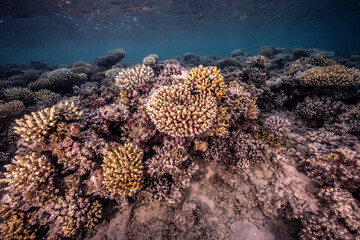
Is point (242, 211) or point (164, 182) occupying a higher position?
point (164, 182)

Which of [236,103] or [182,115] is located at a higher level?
[182,115]

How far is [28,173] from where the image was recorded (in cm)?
335

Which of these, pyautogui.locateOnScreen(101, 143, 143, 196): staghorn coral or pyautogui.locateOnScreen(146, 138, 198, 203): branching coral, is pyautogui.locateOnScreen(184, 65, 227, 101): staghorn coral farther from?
pyautogui.locateOnScreen(101, 143, 143, 196): staghorn coral

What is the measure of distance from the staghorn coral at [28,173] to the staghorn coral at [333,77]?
10.0m

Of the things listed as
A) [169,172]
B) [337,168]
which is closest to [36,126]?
[169,172]

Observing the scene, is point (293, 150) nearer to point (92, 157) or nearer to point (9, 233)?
point (92, 157)

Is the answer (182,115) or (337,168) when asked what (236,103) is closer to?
(182,115)

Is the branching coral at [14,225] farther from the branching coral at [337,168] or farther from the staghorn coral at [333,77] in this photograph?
the staghorn coral at [333,77]

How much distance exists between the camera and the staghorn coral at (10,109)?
6.20 metres

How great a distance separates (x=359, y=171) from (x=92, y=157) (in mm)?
7199

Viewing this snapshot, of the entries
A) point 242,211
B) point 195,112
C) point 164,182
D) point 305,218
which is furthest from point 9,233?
point 305,218

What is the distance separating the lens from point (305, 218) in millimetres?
3463

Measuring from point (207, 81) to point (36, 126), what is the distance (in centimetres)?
500

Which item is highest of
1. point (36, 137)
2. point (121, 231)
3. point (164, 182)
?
point (36, 137)
